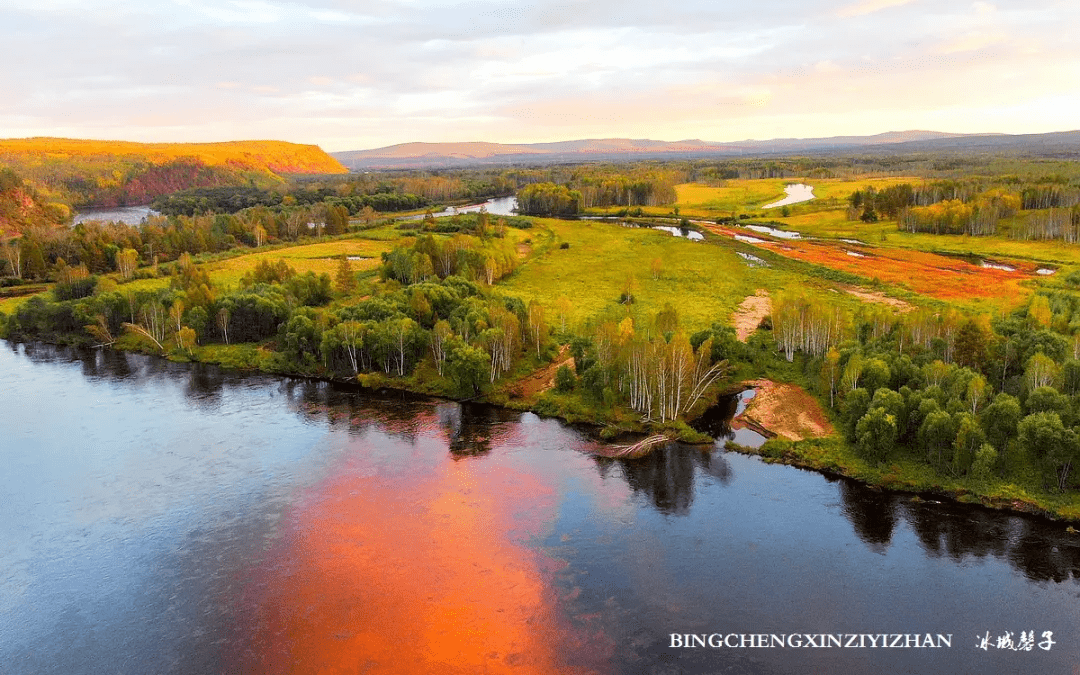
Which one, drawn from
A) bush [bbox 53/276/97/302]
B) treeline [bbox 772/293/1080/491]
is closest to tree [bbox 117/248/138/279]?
bush [bbox 53/276/97/302]

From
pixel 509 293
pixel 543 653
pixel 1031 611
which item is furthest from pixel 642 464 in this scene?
pixel 509 293

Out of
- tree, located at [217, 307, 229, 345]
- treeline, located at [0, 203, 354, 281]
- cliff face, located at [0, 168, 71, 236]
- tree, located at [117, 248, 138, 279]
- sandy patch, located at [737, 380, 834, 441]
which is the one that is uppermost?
cliff face, located at [0, 168, 71, 236]

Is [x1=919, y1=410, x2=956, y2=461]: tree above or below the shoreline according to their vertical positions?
above

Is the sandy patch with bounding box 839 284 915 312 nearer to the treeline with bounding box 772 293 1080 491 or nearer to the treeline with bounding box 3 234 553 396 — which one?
the treeline with bounding box 772 293 1080 491

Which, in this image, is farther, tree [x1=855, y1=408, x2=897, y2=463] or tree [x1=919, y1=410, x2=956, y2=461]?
tree [x1=855, y1=408, x2=897, y2=463]

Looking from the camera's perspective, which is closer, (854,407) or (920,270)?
(854,407)

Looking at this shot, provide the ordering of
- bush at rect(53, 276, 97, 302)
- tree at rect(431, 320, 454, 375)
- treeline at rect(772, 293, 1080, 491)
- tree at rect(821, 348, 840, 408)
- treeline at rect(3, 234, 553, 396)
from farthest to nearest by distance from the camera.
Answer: bush at rect(53, 276, 97, 302) → treeline at rect(3, 234, 553, 396) → tree at rect(431, 320, 454, 375) → tree at rect(821, 348, 840, 408) → treeline at rect(772, 293, 1080, 491)

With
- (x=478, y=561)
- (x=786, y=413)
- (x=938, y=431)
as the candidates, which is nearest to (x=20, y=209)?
(x=478, y=561)

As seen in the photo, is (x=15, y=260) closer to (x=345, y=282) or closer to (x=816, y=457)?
(x=345, y=282)
